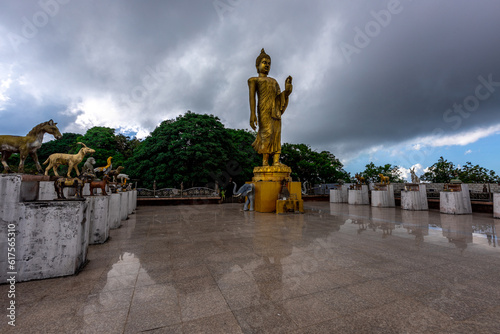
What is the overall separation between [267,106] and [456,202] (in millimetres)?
8633

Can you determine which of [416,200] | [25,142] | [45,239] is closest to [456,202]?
[416,200]

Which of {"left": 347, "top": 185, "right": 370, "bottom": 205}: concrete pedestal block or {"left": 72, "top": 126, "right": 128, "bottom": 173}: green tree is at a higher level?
{"left": 72, "top": 126, "right": 128, "bottom": 173}: green tree

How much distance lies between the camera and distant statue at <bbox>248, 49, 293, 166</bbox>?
35.0 feet

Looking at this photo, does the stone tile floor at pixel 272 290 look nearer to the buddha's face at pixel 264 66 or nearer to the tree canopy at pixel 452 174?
the buddha's face at pixel 264 66

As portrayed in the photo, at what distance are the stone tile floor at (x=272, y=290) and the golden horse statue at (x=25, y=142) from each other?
7.54 feet

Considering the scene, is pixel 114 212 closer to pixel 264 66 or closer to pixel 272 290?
pixel 272 290

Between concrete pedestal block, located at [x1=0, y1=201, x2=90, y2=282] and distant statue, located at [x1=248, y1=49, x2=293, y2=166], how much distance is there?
28.0 ft

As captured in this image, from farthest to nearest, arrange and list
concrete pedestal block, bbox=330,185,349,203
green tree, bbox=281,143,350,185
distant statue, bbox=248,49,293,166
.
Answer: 1. green tree, bbox=281,143,350,185
2. concrete pedestal block, bbox=330,185,349,203
3. distant statue, bbox=248,49,293,166

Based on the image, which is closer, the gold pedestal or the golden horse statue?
the golden horse statue

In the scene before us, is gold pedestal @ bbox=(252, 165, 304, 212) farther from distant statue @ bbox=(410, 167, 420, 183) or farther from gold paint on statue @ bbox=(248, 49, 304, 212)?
distant statue @ bbox=(410, 167, 420, 183)

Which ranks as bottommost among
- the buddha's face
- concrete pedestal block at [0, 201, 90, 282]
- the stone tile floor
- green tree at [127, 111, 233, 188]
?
the stone tile floor

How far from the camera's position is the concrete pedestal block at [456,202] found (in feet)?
28.6

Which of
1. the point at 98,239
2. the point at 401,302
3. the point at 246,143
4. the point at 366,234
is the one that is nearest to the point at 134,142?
the point at 246,143

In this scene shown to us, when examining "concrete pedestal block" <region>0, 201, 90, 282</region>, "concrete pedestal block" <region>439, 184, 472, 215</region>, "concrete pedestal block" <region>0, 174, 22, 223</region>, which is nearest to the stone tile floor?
"concrete pedestal block" <region>0, 201, 90, 282</region>
